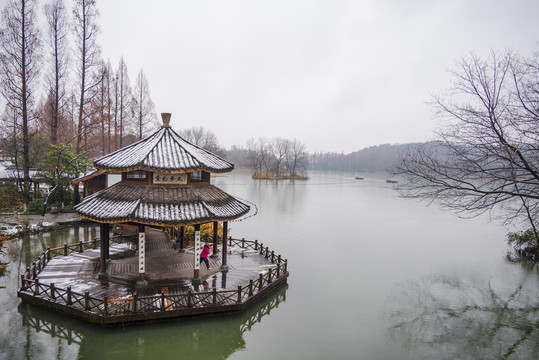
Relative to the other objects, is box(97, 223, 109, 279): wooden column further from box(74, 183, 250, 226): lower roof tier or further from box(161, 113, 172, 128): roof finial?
box(161, 113, 172, 128): roof finial

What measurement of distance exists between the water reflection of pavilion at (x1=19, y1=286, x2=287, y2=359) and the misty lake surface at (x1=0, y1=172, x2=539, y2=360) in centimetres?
3

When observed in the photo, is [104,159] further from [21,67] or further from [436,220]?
[436,220]

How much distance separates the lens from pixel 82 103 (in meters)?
28.4

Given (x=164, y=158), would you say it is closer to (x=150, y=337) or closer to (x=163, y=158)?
(x=163, y=158)

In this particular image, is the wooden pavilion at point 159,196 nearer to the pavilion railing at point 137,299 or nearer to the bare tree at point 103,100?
the pavilion railing at point 137,299

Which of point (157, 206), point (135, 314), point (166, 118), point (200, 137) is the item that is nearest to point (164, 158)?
point (157, 206)

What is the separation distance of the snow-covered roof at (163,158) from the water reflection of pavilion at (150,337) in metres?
5.27

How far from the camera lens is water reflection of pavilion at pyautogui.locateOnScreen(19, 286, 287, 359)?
9219 mm

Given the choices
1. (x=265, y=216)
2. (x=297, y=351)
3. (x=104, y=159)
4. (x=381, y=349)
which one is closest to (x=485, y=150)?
(x=381, y=349)

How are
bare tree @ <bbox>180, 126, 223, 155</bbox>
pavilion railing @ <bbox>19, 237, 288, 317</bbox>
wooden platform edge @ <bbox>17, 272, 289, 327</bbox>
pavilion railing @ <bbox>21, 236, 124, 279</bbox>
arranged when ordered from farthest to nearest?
1. bare tree @ <bbox>180, 126, 223, 155</bbox>
2. pavilion railing @ <bbox>21, 236, 124, 279</bbox>
3. pavilion railing @ <bbox>19, 237, 288, 317</bbox>
4. wooden platform edge @ <bbox>17, 272, 289, 327</bbox>

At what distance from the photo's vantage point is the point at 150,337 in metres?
9.80

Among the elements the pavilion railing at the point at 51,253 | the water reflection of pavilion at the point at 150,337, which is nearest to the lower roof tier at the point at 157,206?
the pavilion railing at the point at 51,253

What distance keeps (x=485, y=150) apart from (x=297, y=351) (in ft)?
24.7

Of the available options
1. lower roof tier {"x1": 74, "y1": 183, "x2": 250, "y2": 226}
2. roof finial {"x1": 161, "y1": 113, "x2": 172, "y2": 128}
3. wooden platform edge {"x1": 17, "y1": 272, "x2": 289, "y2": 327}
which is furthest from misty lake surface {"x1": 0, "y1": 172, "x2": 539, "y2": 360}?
roof finial {"x1": 161, "y1": 113, "x2": 172, "y2": 128}
